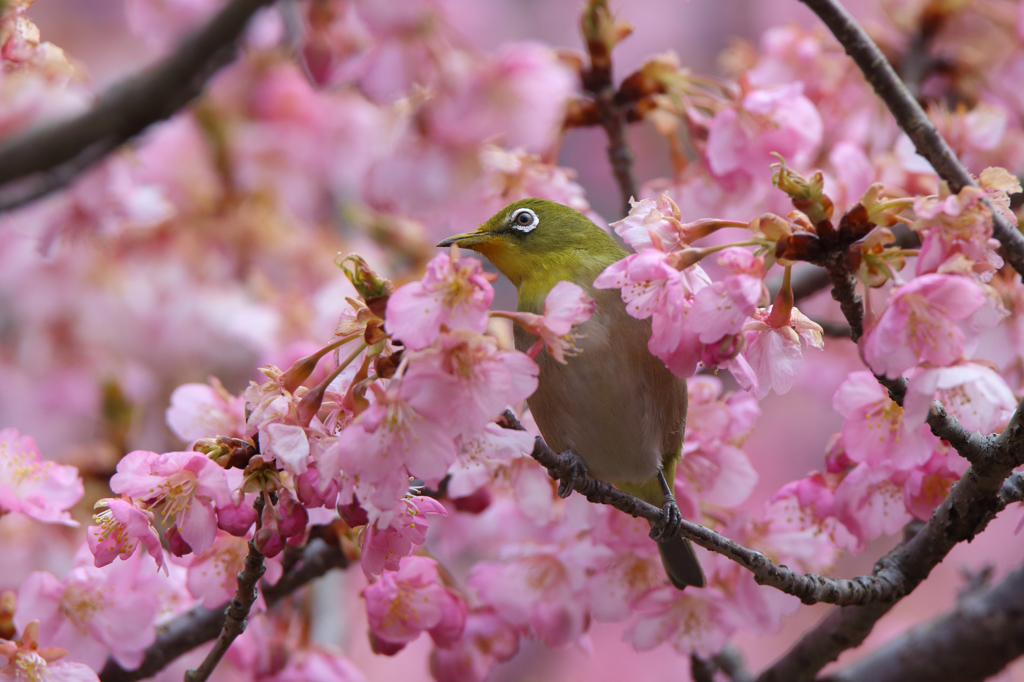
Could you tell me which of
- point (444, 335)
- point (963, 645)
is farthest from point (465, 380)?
point (963, 645)

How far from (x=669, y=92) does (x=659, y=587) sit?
4.02 feet

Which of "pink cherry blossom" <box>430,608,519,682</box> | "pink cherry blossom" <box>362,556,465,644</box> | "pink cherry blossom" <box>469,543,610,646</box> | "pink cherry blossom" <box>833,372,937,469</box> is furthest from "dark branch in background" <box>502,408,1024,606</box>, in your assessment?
"pink cherry blossom" <box>430,608,519,682</box>

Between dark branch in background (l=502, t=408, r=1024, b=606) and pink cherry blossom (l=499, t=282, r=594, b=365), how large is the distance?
17 centimetres

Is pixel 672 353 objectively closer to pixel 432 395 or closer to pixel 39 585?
pixel 432 395

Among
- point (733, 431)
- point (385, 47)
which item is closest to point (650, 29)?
point (385, 47)

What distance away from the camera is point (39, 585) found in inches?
62.8

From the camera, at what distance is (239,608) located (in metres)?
1.37

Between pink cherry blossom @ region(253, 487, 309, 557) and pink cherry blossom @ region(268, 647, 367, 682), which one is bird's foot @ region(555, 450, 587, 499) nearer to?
pink cherry blossom @ region(253, 487, 309, 557)

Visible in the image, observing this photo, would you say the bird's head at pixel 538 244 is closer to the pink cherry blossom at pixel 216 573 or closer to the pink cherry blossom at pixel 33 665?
the pink cherry blossom at pixel 216 573

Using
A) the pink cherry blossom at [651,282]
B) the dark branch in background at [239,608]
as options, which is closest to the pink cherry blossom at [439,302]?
the pink cherry blossom at [651,282]

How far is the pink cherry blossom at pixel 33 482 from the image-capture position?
5.02 ft

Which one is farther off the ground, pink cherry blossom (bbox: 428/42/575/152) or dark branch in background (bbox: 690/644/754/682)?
pink cherry blossom (bbox: 428/42/575/152)

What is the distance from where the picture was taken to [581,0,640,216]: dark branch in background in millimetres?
2209

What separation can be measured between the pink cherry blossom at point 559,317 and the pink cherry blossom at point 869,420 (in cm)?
52
